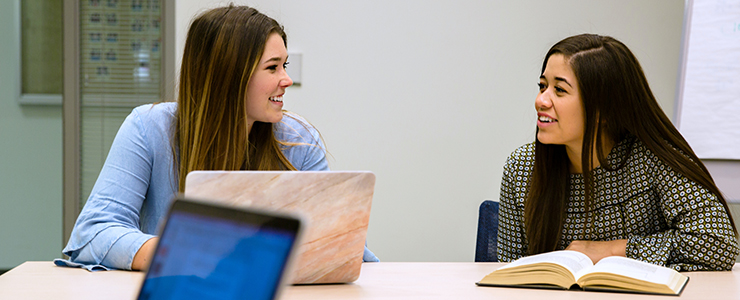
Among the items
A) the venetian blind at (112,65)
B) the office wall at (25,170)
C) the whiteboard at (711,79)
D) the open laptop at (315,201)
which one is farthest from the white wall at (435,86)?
the open laptop at (315,201)

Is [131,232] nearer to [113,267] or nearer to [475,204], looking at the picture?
[113,267]

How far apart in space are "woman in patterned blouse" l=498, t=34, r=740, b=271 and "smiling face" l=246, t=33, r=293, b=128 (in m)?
0.68

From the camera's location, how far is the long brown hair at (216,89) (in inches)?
54.8

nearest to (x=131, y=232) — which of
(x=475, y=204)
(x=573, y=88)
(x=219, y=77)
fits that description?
(x=219, y=77)

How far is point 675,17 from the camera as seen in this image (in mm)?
2586

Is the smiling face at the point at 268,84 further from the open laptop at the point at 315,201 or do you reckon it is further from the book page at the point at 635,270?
the book page at the point at 635,270

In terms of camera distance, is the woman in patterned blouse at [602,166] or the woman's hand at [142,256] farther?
the woman in patterned blouse at [602,166]

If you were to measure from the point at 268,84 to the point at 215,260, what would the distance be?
3.27 ft

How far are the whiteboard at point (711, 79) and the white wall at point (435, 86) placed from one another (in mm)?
152

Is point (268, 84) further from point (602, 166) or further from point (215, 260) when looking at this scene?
point (215, 260)

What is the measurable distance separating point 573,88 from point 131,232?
1.10 meters

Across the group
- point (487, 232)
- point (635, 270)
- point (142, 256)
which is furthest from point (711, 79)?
point (142, 256)

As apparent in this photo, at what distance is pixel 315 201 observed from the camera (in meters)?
0.93

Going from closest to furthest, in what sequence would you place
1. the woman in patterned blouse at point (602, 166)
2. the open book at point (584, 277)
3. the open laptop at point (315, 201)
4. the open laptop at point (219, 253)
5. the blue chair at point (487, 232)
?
the open laptop at point (219, 253) < the open laptop at point (315, 201) < the open book at point (584, 277) < the woman in patterned blouse at point (602, 166) < the blue chair at point (487, 232)
